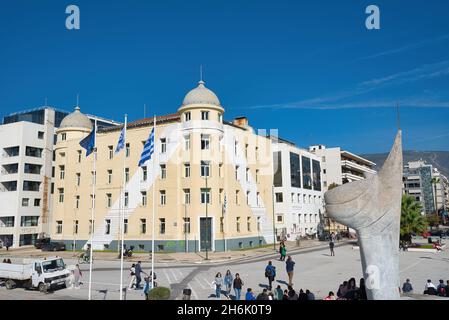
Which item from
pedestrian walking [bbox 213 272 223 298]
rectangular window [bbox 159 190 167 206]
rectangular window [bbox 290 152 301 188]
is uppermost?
rectangular window [bbox 290 152 301 188]

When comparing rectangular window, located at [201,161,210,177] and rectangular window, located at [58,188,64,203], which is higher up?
rectangular window, located at [201,161,210,177]

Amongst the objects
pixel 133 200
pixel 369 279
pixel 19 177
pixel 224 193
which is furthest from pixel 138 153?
pixel 369 279

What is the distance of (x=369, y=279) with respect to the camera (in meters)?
15.8

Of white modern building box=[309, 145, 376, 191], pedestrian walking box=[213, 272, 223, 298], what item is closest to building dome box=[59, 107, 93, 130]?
pedestrian walking box=[213, 272, 223, 298]

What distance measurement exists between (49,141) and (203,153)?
3788 centimetres

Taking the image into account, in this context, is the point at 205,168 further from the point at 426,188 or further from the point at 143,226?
the point at 426,188

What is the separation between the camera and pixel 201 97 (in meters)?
49.5

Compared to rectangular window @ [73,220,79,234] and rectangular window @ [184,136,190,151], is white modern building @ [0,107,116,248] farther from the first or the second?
rectangular window @ [184,136,190,151]

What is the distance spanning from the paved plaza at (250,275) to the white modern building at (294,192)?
25.1 metres

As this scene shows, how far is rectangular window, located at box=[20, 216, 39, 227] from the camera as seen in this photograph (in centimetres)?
6696

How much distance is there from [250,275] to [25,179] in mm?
52689

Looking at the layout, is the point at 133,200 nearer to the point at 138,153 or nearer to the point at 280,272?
the point at 138,153

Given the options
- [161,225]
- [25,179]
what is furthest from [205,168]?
[25,179]

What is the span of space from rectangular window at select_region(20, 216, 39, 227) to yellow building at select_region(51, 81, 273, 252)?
478 inches
